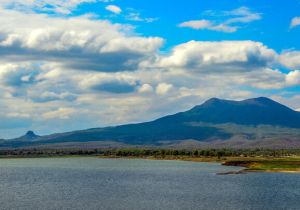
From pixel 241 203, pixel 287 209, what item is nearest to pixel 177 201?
pixel 241 203

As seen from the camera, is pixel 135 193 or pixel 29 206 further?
pixel 135 193

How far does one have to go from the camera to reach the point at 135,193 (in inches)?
3610

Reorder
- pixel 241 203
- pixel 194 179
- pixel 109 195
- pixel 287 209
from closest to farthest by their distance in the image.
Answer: pixel 287 209, pixel 241 203, pixel 109 195, pixel 194 179

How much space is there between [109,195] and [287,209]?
3068cm

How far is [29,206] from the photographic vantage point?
7375 cm

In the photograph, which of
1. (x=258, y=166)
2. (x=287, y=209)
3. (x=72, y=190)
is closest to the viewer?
(x=287, y=209)

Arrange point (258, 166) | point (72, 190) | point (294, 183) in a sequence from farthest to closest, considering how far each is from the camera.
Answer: point (258, 166) → point (294, 183) → point (72, 190)

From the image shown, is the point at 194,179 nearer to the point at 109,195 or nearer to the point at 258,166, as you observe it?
the point at 109,195

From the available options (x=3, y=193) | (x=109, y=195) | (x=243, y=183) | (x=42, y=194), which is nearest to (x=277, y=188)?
(x=243, y=183)

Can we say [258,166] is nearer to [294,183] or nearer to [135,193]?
[294,183]

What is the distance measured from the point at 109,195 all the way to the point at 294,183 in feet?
143

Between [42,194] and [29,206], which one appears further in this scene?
[42,194]

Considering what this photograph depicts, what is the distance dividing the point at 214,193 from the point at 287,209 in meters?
18.8

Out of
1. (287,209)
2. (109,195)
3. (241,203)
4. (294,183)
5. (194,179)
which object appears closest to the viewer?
(287,209)
